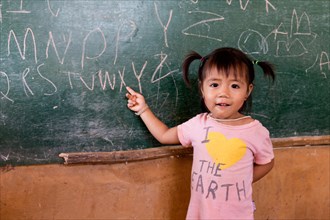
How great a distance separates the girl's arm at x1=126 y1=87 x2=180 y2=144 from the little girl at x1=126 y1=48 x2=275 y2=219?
0.59 ft

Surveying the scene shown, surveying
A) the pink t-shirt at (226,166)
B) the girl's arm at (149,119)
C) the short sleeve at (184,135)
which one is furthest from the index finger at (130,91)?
the pink t-shirt at (226,166)

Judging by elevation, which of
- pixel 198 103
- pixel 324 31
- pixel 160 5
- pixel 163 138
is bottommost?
pixel 163 138

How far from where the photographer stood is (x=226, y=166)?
178 cm

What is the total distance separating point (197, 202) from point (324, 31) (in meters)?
1.21

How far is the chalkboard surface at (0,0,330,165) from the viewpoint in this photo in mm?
1896

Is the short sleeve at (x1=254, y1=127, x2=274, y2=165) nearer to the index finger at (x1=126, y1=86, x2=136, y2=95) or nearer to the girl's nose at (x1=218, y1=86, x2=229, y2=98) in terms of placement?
the girl's nose at (x1=218, y1=86, x2=229, y2=98)

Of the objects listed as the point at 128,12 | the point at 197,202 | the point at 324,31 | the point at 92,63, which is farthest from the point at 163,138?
the point at 324,31

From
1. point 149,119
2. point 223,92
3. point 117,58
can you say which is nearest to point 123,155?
point 149,119

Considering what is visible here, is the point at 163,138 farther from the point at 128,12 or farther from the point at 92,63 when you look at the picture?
the point at 128,12

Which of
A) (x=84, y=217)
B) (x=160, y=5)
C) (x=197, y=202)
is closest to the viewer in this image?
(x=197, y=202)

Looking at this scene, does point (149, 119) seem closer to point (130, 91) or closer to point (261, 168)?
point (130, 91)

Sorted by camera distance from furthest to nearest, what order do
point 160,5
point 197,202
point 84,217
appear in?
1. point 84,217
2. point 160,5
3. point 197,202

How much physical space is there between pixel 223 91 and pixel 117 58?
0.58 meters

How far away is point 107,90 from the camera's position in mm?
2018
